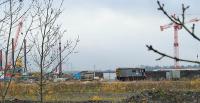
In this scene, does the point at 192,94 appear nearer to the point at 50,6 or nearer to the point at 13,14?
the point at 50,6

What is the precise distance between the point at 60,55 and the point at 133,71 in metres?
50.7

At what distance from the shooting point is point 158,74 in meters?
70.1

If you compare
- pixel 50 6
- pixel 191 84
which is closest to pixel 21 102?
pixel 50 6

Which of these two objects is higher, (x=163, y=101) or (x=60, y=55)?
(x=60, y=55)

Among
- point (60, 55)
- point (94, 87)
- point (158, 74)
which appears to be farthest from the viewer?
point (158, 74)

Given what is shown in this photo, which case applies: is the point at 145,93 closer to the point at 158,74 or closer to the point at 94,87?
the point at 94,87

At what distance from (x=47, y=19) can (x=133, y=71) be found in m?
52.7

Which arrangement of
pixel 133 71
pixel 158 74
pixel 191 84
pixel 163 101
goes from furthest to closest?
1. pixel 158 74
2. pixel 133 71
3. pixel 191 84
4. pixel 163 101

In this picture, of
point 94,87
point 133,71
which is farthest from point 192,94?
point 133,71

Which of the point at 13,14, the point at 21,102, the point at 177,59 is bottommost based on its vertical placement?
the point at 21,102

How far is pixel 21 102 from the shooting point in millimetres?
21141

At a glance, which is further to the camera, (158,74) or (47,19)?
(158,74)

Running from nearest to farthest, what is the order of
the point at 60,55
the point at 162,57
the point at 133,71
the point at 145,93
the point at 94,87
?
the point at 162,57 → the point at 60,55 → the point at 145,93 → the point at 94,87 → the point at 133,71

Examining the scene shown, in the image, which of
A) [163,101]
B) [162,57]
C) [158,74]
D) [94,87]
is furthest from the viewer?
[158,74]
